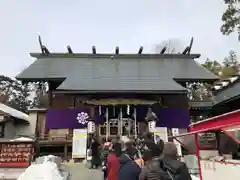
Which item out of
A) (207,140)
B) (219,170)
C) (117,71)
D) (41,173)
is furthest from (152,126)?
(41,173)

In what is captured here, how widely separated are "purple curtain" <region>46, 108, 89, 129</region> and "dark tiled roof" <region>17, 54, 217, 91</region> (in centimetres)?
120

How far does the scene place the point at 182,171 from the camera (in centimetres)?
236

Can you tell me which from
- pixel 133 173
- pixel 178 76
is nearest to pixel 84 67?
pixel 178 76

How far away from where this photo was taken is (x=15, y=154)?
24.8 ft

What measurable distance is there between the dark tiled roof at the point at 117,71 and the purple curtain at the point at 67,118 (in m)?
1.20

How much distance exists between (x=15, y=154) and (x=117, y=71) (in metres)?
6.77

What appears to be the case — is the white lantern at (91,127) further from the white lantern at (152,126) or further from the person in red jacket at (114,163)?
the person in red jacket at (114,163)

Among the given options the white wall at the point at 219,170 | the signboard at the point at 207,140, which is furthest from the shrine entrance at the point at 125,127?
the white wall at the point at 219,170

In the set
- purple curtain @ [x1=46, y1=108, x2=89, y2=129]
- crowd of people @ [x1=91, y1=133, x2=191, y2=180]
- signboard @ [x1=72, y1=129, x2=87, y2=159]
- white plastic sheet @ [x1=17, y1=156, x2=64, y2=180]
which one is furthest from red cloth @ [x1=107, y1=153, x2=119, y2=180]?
purple curtain @ [x1=46, y1=108, x2=89, y2=129]

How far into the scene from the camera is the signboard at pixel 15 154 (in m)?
7.40

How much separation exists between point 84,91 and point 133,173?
765 cm

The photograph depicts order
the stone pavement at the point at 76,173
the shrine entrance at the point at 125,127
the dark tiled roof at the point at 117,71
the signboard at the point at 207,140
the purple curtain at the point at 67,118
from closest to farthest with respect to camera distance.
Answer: the signboard at the point at 207,140 → the stone pavement at the point at 76,173 → the purple curtain at the point at 67,118 → the shrine entrance at the point at 125,127 → the dark tiled roof at the point at 117,71

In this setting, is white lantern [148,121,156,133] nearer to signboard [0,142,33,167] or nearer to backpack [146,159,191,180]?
signboard [0,142,33,167]

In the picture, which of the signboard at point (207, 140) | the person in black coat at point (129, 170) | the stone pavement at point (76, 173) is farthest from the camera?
the stone pavement at point (76, 173)
